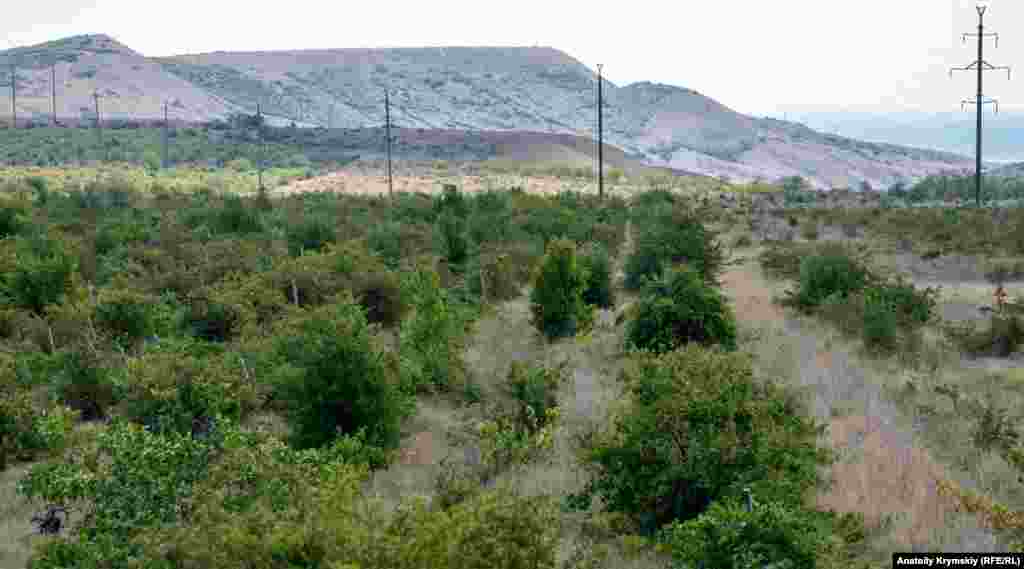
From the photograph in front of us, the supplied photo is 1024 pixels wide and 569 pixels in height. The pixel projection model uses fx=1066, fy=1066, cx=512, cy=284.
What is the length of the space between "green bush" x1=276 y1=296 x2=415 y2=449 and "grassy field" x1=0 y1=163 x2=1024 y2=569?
0.06 meters

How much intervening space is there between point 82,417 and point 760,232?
29.3 m

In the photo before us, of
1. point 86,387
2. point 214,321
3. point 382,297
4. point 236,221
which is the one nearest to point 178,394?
point 86,387

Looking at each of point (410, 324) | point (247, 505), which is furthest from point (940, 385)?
point (247, 505)

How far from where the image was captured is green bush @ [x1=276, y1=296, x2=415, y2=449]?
13.0 metres

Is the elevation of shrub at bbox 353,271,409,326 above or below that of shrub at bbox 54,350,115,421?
above

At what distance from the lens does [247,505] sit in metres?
8.45

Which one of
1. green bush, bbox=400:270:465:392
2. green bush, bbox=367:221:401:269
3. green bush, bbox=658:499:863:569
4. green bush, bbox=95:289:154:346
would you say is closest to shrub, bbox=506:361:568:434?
green bush, bbox=400:270:465:392

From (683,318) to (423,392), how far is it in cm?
436

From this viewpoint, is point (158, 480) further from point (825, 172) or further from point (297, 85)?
point (297, 85)

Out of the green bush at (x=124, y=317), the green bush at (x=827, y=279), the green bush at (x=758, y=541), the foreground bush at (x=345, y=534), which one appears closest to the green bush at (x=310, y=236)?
the green bush at (x=124, y=317)

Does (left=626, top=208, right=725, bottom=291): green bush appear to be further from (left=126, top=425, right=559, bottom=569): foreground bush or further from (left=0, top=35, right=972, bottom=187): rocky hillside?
(left=0, top=35, right=972, bottom=187): rocky hillside

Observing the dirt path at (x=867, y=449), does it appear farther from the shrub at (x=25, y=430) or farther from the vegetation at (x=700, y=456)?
the shrub at (x=25, y=430)

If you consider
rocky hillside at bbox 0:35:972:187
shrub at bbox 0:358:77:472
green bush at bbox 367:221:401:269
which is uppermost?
rocky hillside at bbox 0:35:972:187

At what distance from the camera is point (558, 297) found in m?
20.3
